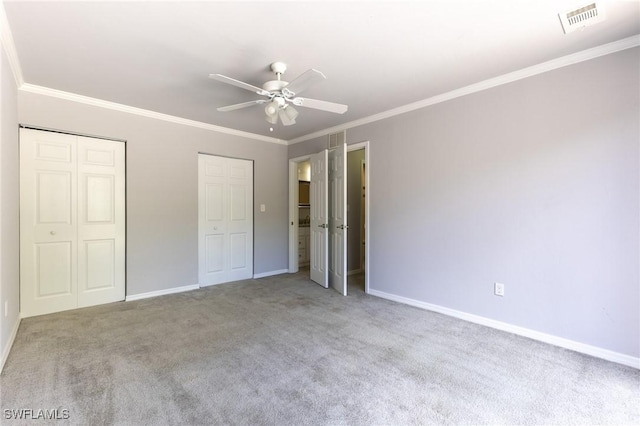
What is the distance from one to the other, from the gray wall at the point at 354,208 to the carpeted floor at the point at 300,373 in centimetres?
206

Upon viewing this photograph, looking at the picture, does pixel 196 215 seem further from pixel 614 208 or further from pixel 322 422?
pixel 614 208

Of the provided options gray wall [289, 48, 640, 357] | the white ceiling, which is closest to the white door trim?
gray wall [289, 48, 640, 357]

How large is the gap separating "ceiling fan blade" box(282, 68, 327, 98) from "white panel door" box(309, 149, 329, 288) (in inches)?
73.9

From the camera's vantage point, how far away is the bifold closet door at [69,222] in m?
3.17

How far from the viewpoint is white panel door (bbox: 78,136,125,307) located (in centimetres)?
350

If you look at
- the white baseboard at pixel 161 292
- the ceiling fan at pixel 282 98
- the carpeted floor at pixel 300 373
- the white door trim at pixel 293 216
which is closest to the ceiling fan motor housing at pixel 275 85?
the ceiling fan at pixel 282 98

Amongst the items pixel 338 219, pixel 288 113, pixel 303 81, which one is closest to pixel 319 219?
pixel 338 219

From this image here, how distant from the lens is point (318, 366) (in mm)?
2215

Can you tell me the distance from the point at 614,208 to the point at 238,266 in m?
4.59

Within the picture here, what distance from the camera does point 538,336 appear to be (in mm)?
2676

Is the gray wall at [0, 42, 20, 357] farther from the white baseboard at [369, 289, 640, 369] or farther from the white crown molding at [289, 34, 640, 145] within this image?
the white baseboard at [369, 289, 640, 369]

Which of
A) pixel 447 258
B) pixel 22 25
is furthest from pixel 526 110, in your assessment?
pixel 22 25

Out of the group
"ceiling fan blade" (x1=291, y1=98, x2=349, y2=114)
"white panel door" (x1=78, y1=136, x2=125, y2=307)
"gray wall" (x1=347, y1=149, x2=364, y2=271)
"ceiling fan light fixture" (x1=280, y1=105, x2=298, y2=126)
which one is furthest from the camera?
"gray wall" (x1=347, y1=149, x2=364, y2=271)

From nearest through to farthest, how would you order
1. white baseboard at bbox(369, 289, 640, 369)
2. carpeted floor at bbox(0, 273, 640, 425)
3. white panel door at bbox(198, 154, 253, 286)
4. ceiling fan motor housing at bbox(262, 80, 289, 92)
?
carpeted floor at bbox(0, 273, 640, 425), white baseboard at bbox(369, 289, 640, 369), ceiling fan motor housing at bbox(262, 80, 289, 92), white panel door at bbox(198, 154, 253, 286)
